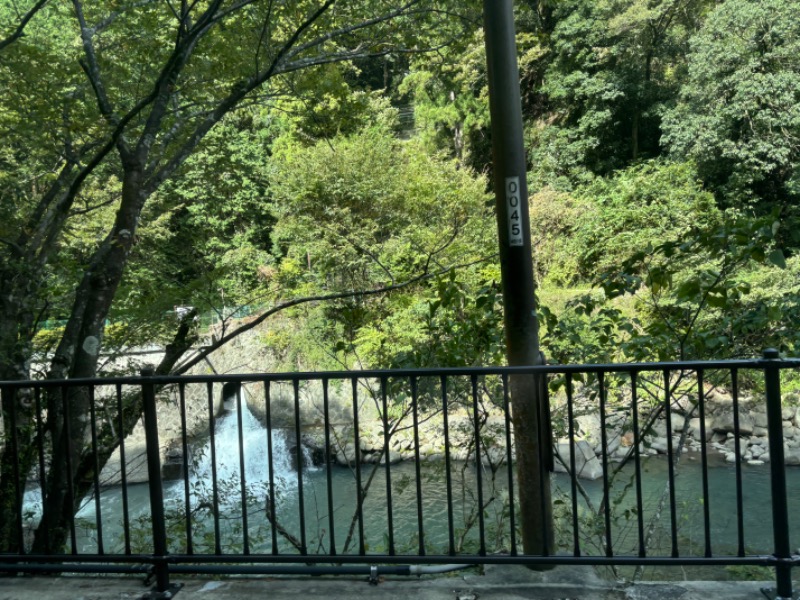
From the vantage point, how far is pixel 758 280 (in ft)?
48.3

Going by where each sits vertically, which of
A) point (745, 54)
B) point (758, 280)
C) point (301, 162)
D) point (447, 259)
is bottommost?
point (758, 280)

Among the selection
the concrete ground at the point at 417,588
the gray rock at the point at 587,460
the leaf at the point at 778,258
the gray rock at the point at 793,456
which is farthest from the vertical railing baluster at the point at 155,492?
the gray rock at the point at 793,456

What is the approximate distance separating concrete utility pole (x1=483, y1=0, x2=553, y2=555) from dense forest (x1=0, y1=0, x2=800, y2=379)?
121 centimetres

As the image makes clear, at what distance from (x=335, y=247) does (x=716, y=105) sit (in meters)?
14.0

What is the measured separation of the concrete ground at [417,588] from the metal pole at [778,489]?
14 cm

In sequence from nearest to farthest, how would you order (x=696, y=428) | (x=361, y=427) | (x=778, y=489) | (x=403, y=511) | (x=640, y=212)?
(x=778, y=489) → (x=403, y=511) → (x=696, y=428) → (x=361, y=427) → (x=640, y=212)

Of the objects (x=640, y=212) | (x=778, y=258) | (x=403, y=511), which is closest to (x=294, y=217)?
(x=640, y=212)

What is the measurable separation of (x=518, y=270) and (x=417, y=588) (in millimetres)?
1656

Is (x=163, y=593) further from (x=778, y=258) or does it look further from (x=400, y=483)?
(x=778, y=258)

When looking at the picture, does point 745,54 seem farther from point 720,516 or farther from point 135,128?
point 135,128

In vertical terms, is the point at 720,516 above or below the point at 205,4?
below

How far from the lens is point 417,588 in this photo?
3.34m

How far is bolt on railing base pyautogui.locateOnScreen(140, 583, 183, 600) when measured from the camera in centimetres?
337

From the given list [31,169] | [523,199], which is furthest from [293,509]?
[523,199]
